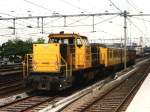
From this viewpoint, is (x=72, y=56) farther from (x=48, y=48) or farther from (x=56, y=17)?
(x=56, y=17)

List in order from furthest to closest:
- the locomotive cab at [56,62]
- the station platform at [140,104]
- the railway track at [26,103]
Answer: the locomotive cab at [56,62]
the railway track at [26,103]
the station platform at [140,104]

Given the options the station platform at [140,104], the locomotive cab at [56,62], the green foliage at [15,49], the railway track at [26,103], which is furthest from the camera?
the green foliage at [15,49]

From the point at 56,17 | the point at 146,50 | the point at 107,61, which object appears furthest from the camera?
the point at 146,50

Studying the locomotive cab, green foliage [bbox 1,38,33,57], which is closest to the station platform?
the locomotive cab

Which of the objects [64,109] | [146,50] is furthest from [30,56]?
[146,50]

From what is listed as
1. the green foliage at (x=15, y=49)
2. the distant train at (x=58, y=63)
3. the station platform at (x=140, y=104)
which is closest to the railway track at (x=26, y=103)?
the distant train at (x=58, y=63)

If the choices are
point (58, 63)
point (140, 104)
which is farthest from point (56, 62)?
point (140, 104)

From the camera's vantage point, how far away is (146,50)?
399 feet

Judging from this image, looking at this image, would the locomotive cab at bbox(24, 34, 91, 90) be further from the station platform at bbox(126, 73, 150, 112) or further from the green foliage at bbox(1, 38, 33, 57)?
the green foliage at bbox(1, 38, 33, 57)

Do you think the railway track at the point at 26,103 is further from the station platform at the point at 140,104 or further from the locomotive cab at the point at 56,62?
the station platform at the point at 140,104

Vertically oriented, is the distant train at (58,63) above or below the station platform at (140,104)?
above

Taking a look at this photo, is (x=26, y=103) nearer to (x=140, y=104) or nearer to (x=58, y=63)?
(x=58, y=63)

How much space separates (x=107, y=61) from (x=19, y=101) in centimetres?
1612

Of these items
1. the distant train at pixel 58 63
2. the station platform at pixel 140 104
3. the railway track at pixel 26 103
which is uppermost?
the distant train at pixel 58 63
